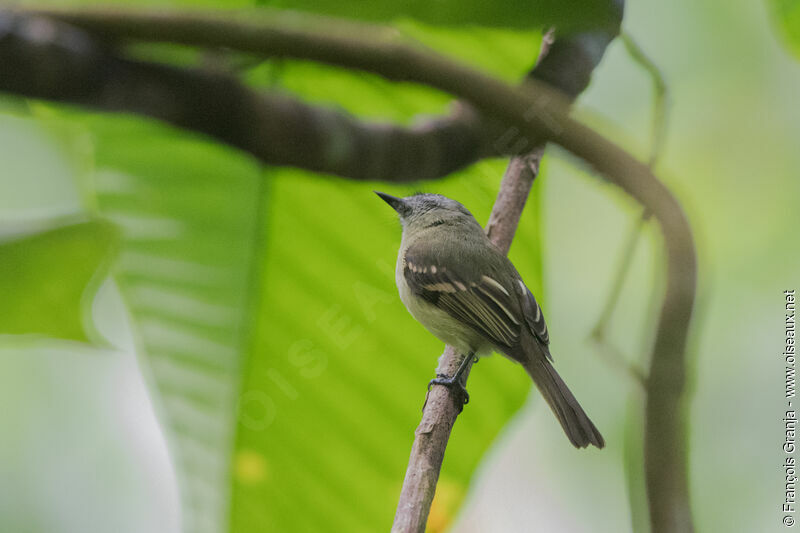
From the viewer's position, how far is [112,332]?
2.57 feet

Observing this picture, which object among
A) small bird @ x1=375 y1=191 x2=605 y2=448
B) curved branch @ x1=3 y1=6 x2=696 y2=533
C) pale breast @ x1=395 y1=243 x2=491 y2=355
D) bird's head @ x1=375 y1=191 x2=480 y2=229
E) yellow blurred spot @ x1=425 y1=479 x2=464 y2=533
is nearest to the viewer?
curved branch @ x1=3 y1=6 x2=696 y2=533

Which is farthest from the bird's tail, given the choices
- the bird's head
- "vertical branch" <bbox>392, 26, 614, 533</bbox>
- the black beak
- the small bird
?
the bird's head

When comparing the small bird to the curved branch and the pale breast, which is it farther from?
the curved branch

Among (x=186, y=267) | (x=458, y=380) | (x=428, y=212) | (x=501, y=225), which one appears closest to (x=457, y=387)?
(x=458, y=380)

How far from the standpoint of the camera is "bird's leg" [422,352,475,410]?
80 centimetres

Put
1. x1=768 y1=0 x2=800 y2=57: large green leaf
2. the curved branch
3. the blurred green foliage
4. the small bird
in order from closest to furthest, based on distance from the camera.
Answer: the curved branch < x1=768 y1=0 x2=800 y2=57: large green leaf < the blurred green foliage < the small bird

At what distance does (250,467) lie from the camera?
727 millimetres

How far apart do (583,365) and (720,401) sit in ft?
0.58

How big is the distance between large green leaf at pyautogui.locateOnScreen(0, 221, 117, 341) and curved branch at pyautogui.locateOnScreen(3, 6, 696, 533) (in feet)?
0.63

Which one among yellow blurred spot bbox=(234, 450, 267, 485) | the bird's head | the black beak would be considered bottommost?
yellow blurred spot bbox=(234, 450, 267, 485)

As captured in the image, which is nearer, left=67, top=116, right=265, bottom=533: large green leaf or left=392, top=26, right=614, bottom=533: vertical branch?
left=392, top=26, right=614, bottom=533: vertical branch

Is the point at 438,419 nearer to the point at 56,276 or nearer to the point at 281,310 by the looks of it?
the point at 281,310

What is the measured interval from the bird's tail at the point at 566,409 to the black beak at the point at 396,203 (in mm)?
300

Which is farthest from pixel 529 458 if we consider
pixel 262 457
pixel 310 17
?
pixel 310 17
